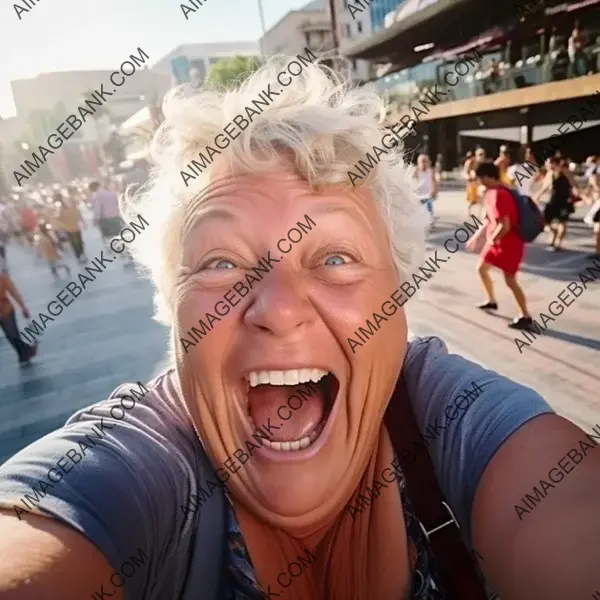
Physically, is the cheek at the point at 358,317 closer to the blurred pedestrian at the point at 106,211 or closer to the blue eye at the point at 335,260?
the blue eye at the point at 335,260

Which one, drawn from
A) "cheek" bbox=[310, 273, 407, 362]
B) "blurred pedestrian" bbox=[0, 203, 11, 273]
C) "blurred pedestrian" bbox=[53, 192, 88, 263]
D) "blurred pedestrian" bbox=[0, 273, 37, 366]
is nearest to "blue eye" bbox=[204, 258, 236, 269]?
"cheek" bbox=[310, 273, 407, 362]

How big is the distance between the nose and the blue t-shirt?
41 centimetres

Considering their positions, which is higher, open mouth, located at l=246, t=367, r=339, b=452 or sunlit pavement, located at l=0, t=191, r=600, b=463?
open mouth, located at l=246, t=367, r=339, b=452

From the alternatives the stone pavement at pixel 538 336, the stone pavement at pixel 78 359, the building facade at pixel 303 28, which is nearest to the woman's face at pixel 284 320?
the stone pavement at pixel 78 359

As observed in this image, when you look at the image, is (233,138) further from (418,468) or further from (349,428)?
(418,468)

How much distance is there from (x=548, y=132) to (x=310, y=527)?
15970mm

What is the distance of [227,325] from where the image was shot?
1306 mm

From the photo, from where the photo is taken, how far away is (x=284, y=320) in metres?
1.26

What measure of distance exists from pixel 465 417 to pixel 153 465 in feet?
2.69

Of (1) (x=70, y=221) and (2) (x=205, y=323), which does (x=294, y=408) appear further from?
(1) (x=70, y=221)

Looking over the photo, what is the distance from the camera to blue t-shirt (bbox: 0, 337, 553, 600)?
107cm

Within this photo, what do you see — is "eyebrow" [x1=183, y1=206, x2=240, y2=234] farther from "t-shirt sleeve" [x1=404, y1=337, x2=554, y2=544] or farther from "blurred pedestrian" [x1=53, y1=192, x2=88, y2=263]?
"blurred pedestrian" [x1=53, y1=192, x2=88, y2=263]

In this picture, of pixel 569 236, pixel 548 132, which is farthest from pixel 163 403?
pixel 548 132

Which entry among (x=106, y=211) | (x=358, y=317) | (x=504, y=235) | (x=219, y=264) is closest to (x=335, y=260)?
(x=358, y=317)
